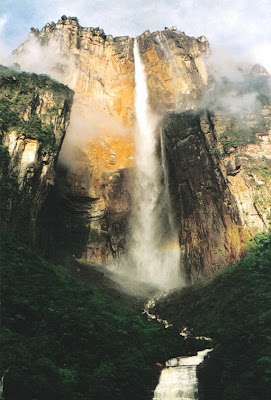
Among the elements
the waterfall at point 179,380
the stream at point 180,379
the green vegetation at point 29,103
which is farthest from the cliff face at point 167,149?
the waterfall at point 179,380

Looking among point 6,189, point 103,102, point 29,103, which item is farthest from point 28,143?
point 103,102

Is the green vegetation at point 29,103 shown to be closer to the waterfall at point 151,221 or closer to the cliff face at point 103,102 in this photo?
the cliff face at point 103,102

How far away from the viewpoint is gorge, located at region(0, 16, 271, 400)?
59.5 ft

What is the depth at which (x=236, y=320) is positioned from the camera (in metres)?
21.8

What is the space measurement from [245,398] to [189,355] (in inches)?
186

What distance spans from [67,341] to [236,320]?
9.12 metres

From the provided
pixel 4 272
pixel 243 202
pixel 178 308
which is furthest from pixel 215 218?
pixel 4 272

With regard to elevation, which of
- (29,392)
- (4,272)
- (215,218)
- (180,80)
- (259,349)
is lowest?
(29,392)

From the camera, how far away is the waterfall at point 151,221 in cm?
3662

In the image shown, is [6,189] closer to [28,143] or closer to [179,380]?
[28,143]

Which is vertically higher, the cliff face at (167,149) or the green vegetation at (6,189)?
the cliff face at (167,149)

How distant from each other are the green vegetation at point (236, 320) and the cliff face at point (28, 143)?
11236 millimetres

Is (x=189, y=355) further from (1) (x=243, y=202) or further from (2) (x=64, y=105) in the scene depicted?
(2) (x=64, y=105)

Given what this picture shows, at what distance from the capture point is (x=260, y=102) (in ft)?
142
